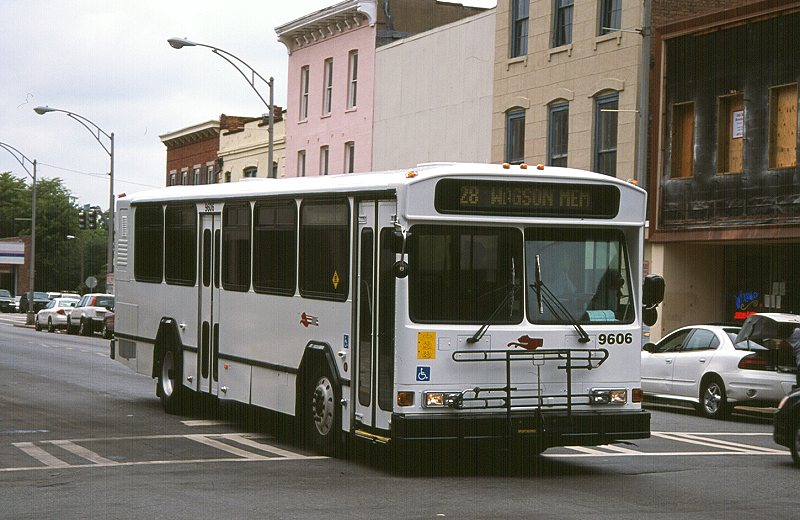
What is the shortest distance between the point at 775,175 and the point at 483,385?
54.4 ft

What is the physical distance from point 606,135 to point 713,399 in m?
12.6

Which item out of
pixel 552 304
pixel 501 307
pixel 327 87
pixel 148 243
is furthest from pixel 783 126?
pixel 327 87

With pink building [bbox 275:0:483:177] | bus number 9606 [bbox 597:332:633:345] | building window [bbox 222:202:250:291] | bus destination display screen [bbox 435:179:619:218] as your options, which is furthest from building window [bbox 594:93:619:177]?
bus number 9606 [bbox 597:332:633:345]

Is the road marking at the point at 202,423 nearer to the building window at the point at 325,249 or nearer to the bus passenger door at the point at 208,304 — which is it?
the bus passenger door at the point at 208,304

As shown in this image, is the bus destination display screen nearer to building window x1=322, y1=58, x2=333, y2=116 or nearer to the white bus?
the white bus

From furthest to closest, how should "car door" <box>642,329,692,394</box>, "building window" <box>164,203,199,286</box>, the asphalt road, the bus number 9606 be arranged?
"car door" <box>642,329,692,394</box>
"building window" <box>164,203,199,286</box>
the bus number 9606
the asphalt road

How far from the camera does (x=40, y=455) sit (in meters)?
14.5

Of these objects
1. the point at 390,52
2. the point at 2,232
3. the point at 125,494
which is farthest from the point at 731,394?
the point at 2,232

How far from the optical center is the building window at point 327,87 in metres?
47.8

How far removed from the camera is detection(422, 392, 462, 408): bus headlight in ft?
41.6

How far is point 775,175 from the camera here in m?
27.8

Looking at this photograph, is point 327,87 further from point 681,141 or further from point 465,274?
point 465,274

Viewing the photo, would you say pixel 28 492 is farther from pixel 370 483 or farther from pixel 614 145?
pixel 614 145

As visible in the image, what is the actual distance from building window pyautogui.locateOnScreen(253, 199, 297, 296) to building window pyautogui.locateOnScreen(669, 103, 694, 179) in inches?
647
